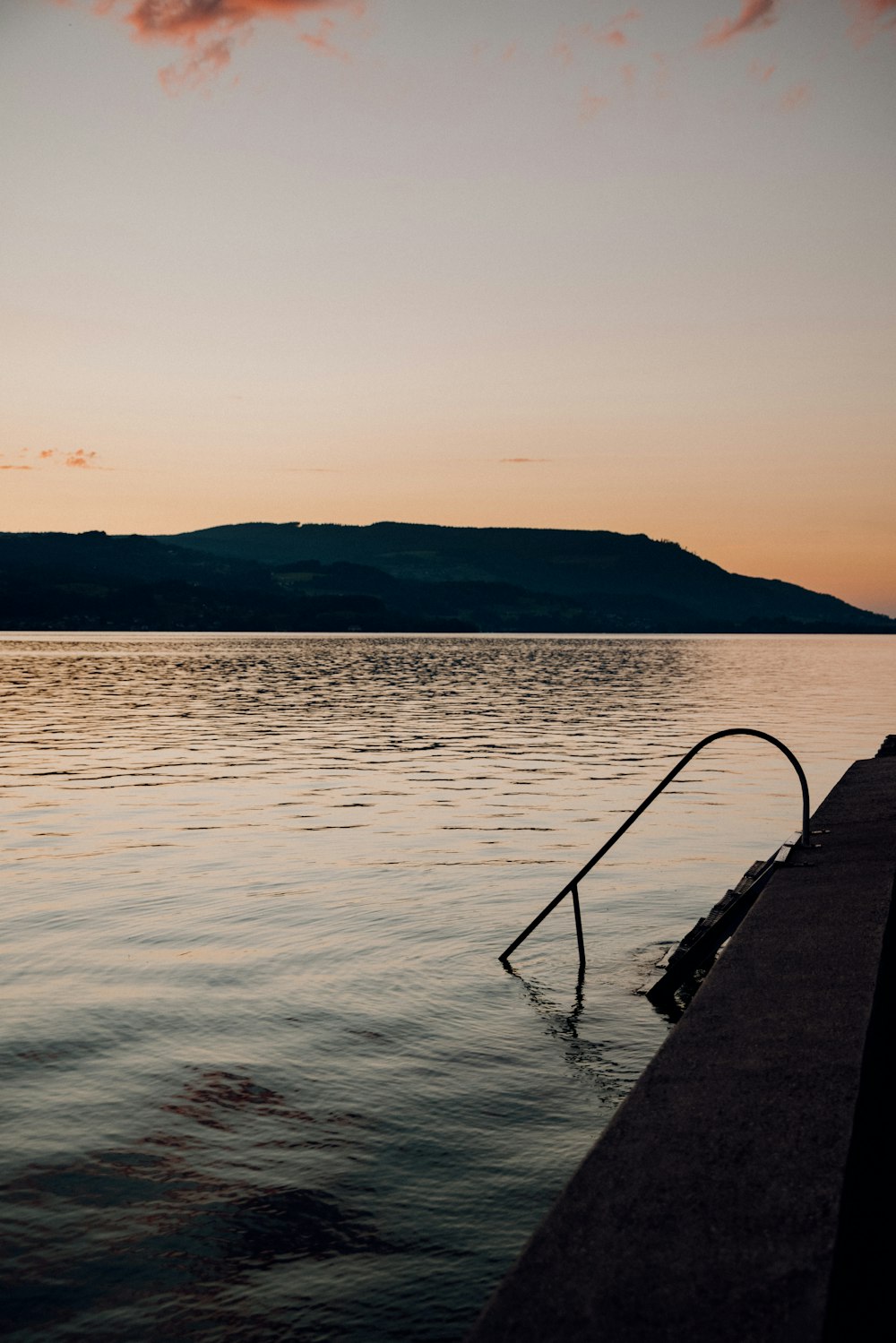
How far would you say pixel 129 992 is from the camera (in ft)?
39.4

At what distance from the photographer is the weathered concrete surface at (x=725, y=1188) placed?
375 centimetres

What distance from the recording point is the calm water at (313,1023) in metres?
6.50

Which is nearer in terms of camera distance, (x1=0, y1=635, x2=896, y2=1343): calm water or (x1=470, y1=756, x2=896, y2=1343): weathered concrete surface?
(x1=470, y1=756, x2=896, y2=1343): weathered concrete surface

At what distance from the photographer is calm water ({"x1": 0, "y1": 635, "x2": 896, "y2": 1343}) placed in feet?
21.3

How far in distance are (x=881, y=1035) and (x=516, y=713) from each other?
5009cm

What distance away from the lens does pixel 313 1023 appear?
36.2ft

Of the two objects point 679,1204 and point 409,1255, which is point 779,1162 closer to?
point 679,1204

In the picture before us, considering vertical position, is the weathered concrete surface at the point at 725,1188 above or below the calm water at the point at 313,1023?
above

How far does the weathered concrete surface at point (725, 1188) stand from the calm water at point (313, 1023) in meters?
1.72

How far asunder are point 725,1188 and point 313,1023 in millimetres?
6985

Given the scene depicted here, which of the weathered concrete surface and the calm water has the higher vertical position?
the weathered concrete surface

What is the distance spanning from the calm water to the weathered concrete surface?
1.72 metres

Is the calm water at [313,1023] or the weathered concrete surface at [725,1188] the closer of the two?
the weathered concrete surface at [725,1188]

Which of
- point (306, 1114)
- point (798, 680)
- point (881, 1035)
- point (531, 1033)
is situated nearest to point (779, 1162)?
point (881, 1035)
